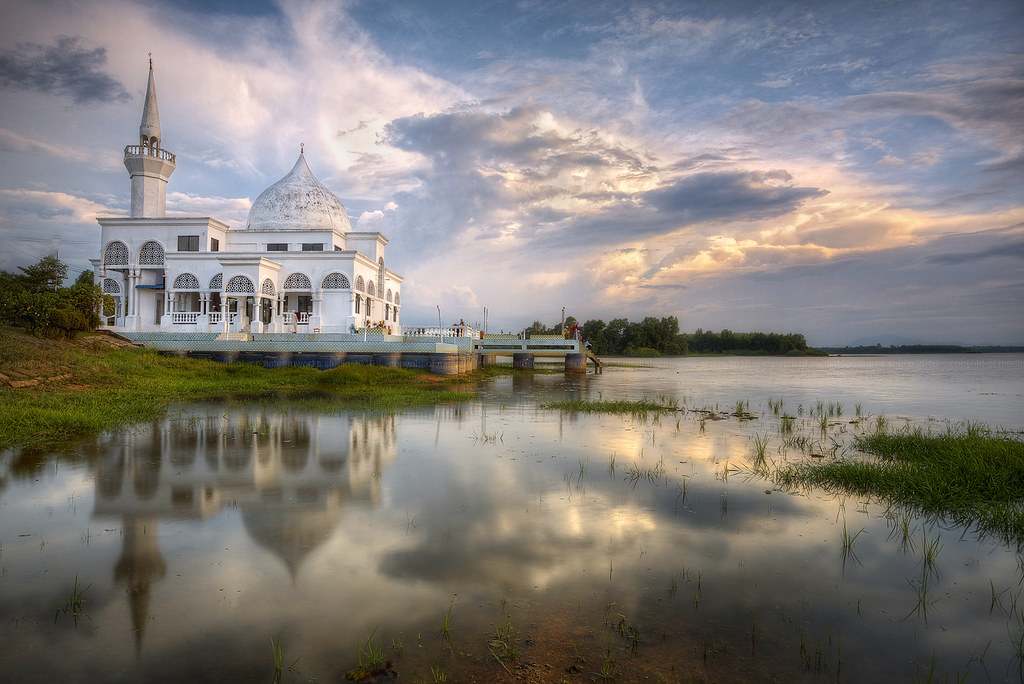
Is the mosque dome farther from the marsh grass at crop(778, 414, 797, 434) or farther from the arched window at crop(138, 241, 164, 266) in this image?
the marsh grass at crop(778, 414, 797, 434)

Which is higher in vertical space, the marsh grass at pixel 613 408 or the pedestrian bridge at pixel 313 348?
the pedestrian bridge at pixel 313 348

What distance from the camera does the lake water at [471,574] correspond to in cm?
401

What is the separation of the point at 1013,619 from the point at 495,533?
4.79 metres

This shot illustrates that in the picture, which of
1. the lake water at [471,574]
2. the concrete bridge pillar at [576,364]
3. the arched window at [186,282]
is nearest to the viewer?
the lake water at [471,574]

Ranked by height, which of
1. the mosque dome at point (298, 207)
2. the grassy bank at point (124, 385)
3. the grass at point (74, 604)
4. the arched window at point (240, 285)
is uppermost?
the mosque dome at point (298, 207)

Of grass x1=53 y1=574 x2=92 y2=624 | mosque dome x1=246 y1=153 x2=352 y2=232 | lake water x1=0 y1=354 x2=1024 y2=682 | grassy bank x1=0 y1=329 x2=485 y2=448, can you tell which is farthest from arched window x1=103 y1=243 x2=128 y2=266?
grass x1=53 y1=574 x2=92 y2=624

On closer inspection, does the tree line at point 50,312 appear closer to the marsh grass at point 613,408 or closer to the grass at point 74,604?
the marsh grass at point 613,408


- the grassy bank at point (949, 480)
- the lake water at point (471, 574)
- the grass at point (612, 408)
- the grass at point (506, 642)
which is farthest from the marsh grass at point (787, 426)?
the grass at point (506, 642)

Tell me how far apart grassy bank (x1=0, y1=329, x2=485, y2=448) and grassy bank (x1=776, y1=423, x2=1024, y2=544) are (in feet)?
40.3

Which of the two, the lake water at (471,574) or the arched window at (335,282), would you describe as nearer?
the lake water at (471,574)

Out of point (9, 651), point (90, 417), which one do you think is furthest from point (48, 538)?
point (90, 417)

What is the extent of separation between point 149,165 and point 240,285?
12.7 meters

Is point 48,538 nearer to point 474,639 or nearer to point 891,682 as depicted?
point 474,639

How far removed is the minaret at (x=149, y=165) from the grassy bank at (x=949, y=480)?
41951 mm
